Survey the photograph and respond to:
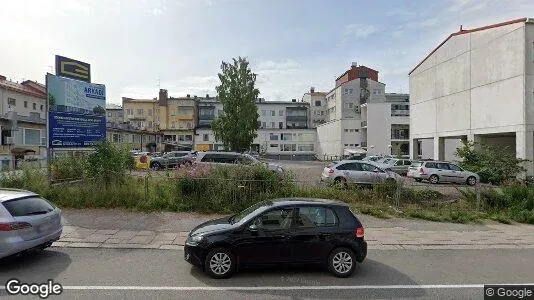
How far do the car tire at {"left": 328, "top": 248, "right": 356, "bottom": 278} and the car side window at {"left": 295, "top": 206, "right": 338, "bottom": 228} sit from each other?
514mm

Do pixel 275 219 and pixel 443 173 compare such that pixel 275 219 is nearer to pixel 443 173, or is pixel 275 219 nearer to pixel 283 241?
pixel 283 241

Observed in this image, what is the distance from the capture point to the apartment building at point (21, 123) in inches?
1281

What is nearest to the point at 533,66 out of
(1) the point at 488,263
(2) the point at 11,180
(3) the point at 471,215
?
(3) the point at 471,215

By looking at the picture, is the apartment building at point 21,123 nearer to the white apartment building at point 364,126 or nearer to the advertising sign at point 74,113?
the advertising sign at point 74,113

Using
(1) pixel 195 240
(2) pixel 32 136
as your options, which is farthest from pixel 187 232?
(2) pixel 32 136

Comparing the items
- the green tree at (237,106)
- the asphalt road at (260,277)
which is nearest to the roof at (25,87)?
the green tree at (237,106)

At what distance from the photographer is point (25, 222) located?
257 inches

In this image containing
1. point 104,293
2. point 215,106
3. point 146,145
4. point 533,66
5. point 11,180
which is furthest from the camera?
point 215,106

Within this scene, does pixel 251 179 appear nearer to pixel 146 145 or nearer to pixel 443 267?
pixel 443 267

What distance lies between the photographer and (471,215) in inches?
468

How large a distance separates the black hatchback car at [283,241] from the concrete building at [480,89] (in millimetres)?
22374

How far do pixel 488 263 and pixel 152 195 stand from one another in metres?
9.90

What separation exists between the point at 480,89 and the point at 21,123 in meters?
40.3

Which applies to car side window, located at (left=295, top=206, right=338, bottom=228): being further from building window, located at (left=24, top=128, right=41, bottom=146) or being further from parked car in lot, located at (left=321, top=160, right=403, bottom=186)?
building window, located at (left=24, top=128, right=41, bottom=146)
